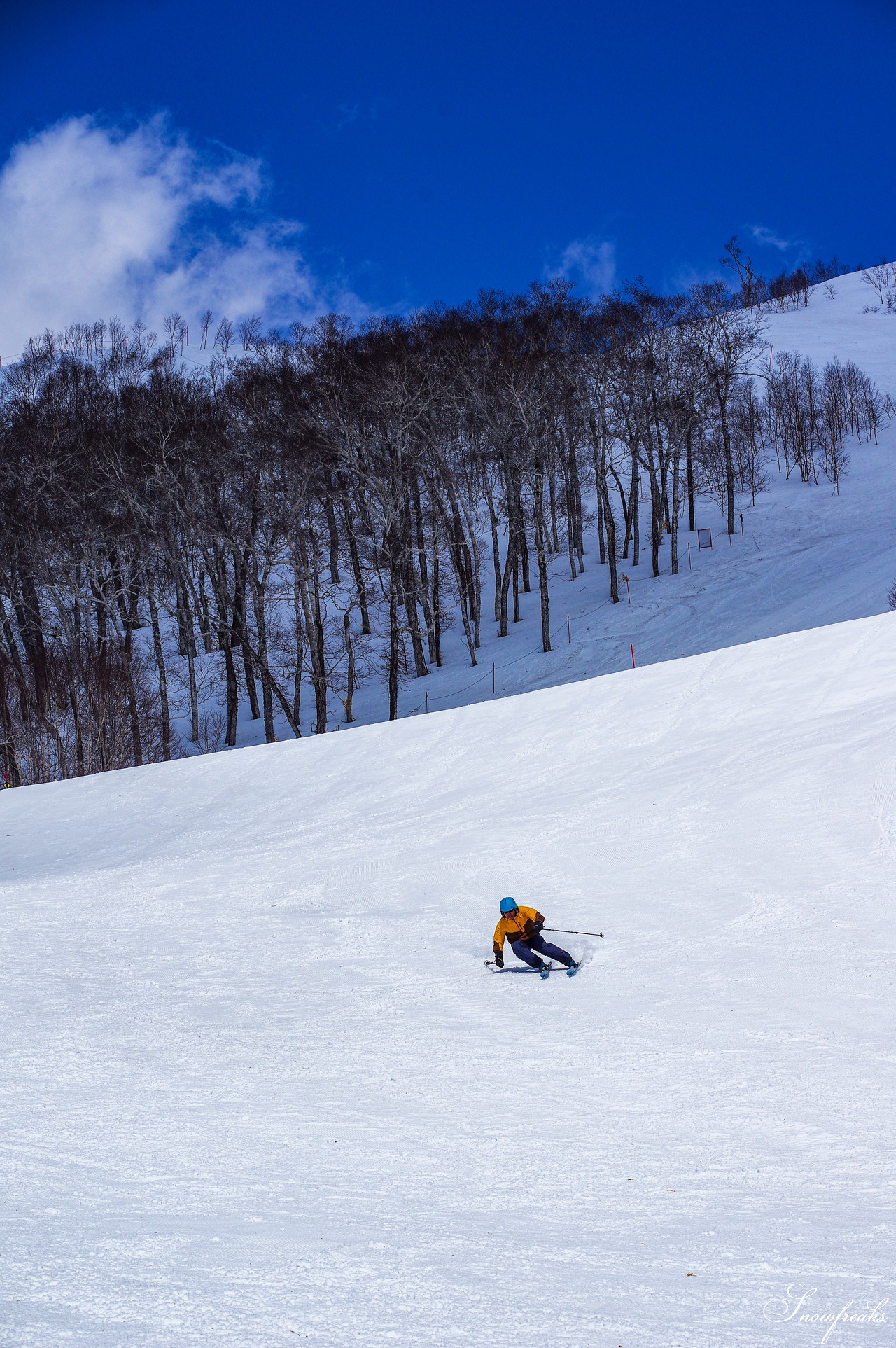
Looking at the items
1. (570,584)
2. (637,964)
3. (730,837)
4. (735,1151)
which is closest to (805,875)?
(730,837)

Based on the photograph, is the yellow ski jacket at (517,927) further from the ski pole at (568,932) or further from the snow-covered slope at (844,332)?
the snow-covered slope at (844,332)

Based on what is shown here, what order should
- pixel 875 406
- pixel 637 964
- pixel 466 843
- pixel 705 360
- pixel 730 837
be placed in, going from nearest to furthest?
pixel 637 964
pixel 730 837
pixel 466 843
pixel 705 360
pixel 875 406

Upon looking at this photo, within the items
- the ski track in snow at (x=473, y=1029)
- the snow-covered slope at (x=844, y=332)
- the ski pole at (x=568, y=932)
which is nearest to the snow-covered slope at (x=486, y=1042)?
the ski track in snow at (x=473, y=1029)

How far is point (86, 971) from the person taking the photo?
11477 mm

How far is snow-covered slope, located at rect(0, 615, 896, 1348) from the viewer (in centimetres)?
→ 428

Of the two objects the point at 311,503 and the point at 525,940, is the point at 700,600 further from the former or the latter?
the point at 525,940

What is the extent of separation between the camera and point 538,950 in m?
10.6

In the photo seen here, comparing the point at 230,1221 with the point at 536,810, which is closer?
the point at 230,1221

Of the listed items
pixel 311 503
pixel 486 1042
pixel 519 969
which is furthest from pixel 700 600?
pixel 486 1042

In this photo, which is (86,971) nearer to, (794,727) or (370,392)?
(794,727)

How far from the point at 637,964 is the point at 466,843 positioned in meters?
5.47

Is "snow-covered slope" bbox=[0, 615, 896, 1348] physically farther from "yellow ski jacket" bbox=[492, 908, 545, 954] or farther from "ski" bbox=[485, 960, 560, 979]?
"yellow ski jacket" bbox=[492, 908, 545, 954]

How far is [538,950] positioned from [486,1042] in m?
2.09

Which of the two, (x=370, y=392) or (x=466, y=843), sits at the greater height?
(x=370, y=392)
